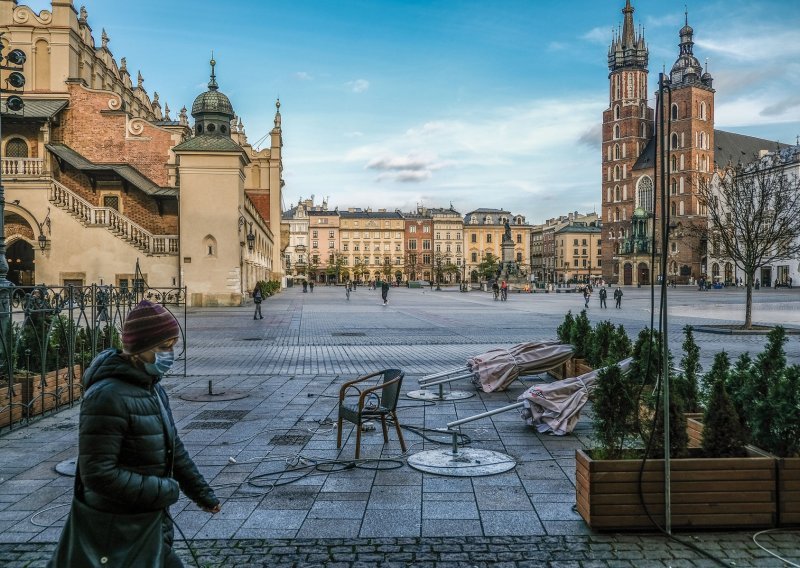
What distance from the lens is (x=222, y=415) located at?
9383mm

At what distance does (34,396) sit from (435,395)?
5621 mm

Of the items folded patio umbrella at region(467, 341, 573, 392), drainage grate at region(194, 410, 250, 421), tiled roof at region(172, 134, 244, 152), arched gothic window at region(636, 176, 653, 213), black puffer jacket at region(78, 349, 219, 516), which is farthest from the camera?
arched gothic window at region(636, 176, 653, 213)

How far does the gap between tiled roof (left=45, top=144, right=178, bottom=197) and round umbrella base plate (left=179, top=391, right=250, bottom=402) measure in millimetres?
28769

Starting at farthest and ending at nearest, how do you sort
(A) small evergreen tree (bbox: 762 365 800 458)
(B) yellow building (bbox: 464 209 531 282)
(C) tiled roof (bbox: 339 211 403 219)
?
1. (C) tiled roof (bbox: 339 211 403 219)
2. (B) yellow building (bbox: 464 209 531 282)
3. (A) small evergreen tree (bbox: 762 365 800 458)

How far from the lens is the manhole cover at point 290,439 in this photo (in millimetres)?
7793

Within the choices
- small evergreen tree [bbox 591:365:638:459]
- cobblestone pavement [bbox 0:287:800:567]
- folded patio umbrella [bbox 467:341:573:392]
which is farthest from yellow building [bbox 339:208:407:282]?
small evergreen tree [bbox 591:365:638:459]

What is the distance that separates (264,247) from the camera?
5925 centimetres

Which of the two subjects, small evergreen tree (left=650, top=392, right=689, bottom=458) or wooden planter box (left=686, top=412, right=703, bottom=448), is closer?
small evergreen tree (left=650, top=392, right=689, bottom=458)

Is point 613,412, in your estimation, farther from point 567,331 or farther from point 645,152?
point 645,152

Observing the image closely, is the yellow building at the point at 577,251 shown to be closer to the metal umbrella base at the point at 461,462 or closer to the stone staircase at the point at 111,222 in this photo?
the stone staircase at the point at 111,222

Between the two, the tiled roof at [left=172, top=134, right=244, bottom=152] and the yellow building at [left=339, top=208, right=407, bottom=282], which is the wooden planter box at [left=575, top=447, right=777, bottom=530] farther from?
the yellow building at [left=339, top=208, right=407, bottom=282]

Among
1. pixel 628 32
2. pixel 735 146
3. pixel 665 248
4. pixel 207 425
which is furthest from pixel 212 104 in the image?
pixel 735 146

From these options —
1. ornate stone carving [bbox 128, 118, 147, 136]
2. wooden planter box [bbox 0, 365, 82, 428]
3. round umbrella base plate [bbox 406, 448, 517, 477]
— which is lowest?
→ round umbrella base plate [bbox 406, 448, 517, 477]

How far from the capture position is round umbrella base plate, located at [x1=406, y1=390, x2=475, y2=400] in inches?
414
